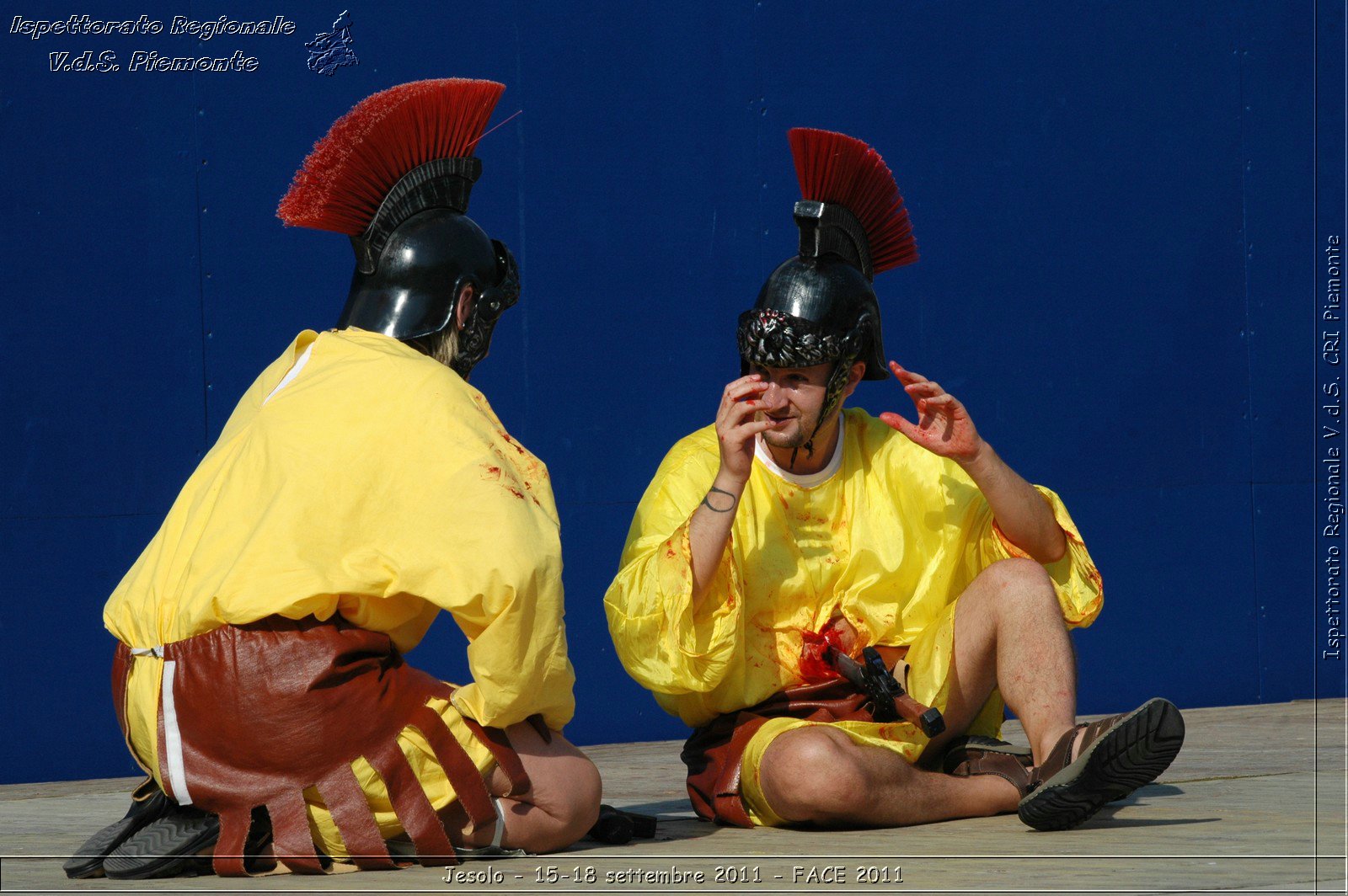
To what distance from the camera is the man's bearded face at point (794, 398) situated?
3.40m

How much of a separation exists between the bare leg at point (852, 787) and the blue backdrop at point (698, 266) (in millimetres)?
1872

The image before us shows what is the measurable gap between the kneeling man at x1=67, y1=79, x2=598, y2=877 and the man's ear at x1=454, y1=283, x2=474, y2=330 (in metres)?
0.19

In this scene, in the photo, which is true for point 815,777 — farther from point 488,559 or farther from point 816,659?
point 488,559

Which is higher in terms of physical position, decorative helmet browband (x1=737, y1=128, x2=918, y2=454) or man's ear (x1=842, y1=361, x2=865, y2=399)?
decorative helmet browband (x1=737, y1=128, x2=918, y2=454)

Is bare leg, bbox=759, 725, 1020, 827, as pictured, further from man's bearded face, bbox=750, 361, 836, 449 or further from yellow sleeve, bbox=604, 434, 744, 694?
man's bearded face, bbox=750, 361, 836, 449

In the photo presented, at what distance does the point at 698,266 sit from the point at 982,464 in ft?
6.47

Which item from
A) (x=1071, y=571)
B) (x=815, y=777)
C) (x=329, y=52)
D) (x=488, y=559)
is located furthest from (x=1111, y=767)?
(x=329, y=52)

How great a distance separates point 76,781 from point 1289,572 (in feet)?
13.8

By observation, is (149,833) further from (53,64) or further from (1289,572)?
(1289,572)

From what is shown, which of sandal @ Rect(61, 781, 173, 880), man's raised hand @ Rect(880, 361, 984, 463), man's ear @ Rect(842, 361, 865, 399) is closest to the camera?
sandal @ Rect(61, 781, 173, 880)

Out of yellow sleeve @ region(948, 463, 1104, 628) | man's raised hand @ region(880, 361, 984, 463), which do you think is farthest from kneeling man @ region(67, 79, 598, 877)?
yellow sleeve @ region(948, 463, 1104, 628)

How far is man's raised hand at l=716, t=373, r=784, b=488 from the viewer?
3170 millimetres

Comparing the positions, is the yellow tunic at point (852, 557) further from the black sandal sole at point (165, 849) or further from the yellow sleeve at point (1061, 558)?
the black sandal sole at point (165, 849)

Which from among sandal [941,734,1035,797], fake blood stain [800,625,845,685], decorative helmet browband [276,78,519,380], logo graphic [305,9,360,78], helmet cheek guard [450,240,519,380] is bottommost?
sandal [941,734,1035,797]
